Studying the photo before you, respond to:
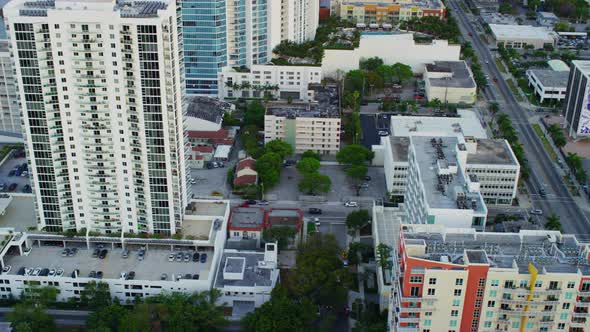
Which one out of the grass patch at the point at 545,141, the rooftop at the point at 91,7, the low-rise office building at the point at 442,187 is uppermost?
the rooftop at the point at 91,7

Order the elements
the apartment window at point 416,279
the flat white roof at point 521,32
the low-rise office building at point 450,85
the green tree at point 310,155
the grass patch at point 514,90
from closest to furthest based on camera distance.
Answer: the apartment window at point 416,279
the green tree at point 310,155
the low-rise office building at point 450,85
the grass patch at point 514,90
the flat white roof at point 521,32

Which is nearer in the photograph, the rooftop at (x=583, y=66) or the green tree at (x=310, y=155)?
the green tree at (x=310, y=155)

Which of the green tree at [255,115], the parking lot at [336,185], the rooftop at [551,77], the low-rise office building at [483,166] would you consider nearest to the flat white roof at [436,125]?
the low-rise office building at [483,166]

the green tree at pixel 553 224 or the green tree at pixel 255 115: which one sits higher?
the green tree at pixel 255 115

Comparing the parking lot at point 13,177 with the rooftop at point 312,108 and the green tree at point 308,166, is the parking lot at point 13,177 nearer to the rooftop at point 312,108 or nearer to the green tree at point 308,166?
the rooftop at point 312,108

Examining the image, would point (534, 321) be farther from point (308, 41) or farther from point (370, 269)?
point (308, 41)

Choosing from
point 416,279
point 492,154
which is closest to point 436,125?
point 492,154

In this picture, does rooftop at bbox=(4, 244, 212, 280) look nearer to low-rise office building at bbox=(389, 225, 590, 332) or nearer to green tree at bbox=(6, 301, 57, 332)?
green tree at bbox=(6, 301, 57, 332)
